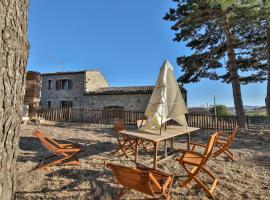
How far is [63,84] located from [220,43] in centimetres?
1853

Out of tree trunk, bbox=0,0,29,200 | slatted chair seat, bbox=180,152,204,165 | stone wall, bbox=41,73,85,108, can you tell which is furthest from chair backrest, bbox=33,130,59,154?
stone wall, bbox=41,73,85,108

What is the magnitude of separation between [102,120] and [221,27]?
1163 centimetres

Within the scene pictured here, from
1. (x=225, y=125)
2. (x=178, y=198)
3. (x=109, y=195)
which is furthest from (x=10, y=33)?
(x=225, y=125)

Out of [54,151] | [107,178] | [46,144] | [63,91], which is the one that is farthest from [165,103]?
[63,91]

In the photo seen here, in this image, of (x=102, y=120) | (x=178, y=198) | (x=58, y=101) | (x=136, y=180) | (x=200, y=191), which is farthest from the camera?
(x=58, y=101)

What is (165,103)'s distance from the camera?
4.89 metres

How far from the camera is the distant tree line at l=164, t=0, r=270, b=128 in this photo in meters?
11.5

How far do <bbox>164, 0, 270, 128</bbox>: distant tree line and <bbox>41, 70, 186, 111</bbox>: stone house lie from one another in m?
5.70

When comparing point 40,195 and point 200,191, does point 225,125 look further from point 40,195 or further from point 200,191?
point 40,195

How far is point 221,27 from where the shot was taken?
1266cm

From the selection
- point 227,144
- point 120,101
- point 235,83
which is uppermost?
point 235,83

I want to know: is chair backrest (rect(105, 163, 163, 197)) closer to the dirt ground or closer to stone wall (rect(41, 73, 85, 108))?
the dirt ground

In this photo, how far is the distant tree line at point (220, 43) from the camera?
11484mm

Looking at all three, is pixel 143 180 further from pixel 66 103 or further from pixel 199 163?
Result: pixel 66 103
